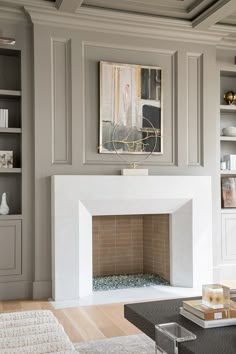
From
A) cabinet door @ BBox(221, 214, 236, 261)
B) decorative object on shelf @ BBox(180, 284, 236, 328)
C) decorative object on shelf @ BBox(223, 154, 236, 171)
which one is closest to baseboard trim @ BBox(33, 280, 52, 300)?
cabinet door @ BBox(221, 214, 236, 261)

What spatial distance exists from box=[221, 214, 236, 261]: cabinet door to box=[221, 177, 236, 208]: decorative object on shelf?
0.14 meters

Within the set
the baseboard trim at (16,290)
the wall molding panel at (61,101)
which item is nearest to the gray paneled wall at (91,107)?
the wall molding panel at (61,101)

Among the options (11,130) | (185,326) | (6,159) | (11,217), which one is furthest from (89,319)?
(11,130)

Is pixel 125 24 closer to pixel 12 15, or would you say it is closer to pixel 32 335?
pixel 12 15

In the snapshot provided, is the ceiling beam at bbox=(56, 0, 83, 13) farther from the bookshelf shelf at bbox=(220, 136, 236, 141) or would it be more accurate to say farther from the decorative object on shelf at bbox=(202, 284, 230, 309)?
the decorative object on shelf at bbox=(202, 284, 230, 309)

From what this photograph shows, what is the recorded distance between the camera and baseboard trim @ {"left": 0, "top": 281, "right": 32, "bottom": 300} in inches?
161

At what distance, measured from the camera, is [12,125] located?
174 inches

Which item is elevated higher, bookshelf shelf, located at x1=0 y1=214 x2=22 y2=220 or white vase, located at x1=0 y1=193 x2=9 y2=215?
white vase, located at x1=0 y1=193 x2=9 y2=215

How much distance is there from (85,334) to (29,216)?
4.91 ft

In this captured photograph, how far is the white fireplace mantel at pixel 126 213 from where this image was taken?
4055 mm

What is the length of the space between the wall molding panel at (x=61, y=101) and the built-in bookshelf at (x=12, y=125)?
390 mm

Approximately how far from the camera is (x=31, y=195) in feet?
13.8

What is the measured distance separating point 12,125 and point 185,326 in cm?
307

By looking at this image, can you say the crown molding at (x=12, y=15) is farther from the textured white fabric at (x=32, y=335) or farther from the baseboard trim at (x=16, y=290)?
the textured white fabric at (x=32, y=335)
